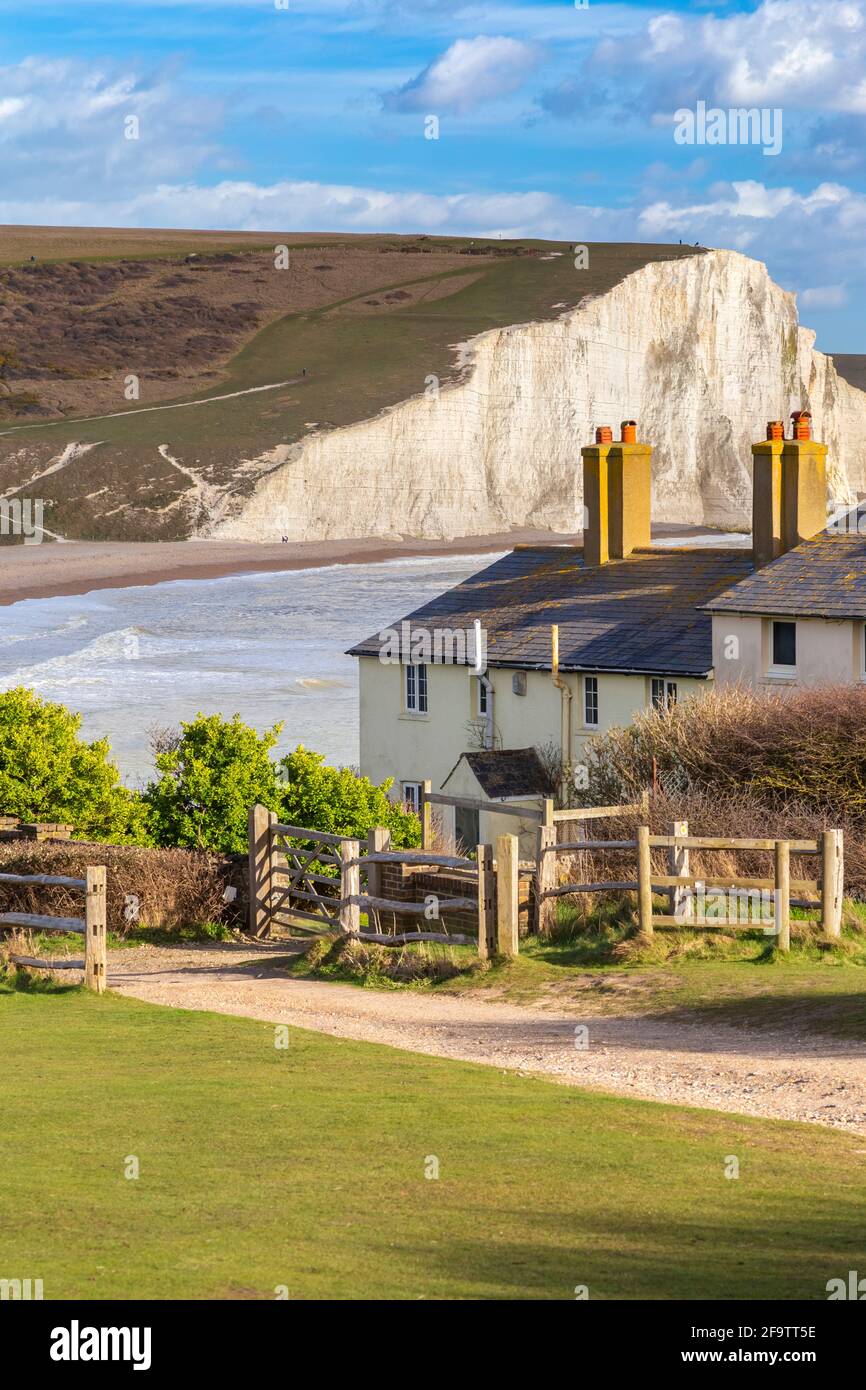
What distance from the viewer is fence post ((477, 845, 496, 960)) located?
19922 mm

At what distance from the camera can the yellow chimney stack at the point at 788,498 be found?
37781 mm

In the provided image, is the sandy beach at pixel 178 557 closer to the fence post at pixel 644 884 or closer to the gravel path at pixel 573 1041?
the gravel path at pixel 573 1041

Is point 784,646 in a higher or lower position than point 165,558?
lower

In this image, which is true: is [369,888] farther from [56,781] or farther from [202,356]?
[202,356]

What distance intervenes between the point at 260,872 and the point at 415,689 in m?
17.6

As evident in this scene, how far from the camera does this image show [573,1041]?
52.5 feet

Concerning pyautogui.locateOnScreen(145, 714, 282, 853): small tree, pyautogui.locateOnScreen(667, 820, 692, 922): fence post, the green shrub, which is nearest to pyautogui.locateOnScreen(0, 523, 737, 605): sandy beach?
pyautogui.locateOnScreen(145, 714, 282, 853): small tree

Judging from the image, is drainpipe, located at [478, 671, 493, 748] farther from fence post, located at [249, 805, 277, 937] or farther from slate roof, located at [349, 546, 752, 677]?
fence post, located at [249, 805, 277, 937]

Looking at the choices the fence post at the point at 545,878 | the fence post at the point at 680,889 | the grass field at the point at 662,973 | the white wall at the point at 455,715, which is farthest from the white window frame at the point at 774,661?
the fence post at the point at 680,889

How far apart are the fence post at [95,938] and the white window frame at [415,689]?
2325cm

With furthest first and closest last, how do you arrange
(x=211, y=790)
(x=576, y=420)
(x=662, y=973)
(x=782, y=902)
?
(x=576, y=420) < (x=211, y=790) < (x=782, y=902) < (x=662, y=973)

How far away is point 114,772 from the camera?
29062 mm

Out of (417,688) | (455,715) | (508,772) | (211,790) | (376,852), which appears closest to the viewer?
(376,852)

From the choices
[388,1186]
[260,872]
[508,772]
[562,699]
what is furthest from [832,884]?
[562,699]
